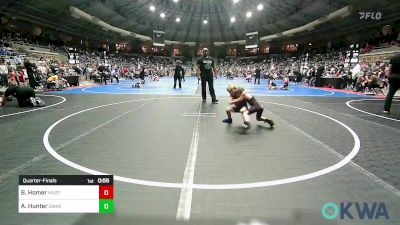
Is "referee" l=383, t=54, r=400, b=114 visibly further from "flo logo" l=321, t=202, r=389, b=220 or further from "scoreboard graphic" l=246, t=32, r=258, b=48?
"scoreboard graphic" l=246, t=32, r=258, b=48

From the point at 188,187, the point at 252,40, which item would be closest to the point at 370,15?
the point at 252,40

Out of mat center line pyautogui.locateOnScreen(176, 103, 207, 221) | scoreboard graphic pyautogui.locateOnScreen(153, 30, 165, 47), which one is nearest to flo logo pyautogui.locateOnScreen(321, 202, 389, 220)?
mat center line pyautogui.locateOnScreen(176, 103, 207, 221)

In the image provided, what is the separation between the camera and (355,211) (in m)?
2.68

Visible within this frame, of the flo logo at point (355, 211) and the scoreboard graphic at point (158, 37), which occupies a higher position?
the scoreboard graphic at point (158, 37)

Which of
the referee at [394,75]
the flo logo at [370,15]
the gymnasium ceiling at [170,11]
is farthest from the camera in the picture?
the flo logo at [370,15]

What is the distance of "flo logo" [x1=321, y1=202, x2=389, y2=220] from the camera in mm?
2590

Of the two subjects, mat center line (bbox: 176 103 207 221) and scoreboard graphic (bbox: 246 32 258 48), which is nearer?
mat center line (bbox: 176 103 207 221)

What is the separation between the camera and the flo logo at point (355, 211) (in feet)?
8.50

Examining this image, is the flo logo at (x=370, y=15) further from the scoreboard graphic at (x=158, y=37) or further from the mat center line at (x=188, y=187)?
the mat center line at (x=188, y=187)

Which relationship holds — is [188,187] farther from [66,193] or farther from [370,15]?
[370,15]

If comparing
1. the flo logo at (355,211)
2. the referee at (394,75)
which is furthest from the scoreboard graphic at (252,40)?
the flo logo at (355,211)

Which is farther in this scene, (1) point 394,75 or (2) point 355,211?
(1) point 394,75

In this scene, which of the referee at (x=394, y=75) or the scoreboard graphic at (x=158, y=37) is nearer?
the referee at (x=394, y=75)

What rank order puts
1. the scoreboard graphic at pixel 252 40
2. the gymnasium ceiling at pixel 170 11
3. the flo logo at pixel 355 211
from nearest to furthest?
the flo logo at pixel 355 211
the gymnasium ceiling at pixel 170 11
the scoreboard graphic at pixel 252 40
